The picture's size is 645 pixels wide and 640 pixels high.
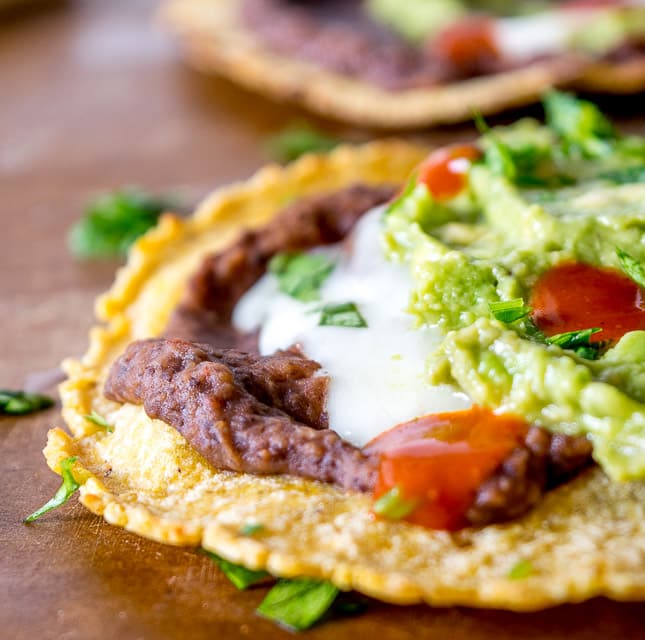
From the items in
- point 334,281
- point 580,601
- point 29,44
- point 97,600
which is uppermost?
point 29,44

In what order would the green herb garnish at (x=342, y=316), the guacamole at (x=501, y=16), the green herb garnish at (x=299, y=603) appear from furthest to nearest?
1. the guacamole at (x=501, y=16)
2. the green herb garnish at (x=342, y=316)
3. the green herb garnish at (x=299, y=603)

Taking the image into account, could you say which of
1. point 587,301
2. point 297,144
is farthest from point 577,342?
point 297,144

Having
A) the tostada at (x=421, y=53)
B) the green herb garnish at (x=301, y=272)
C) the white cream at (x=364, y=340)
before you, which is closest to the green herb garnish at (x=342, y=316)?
the white cream at (x=364, y=340)

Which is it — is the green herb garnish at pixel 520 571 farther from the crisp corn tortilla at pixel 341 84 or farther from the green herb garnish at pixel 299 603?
the crisp corn tortilla at pixel 341 84

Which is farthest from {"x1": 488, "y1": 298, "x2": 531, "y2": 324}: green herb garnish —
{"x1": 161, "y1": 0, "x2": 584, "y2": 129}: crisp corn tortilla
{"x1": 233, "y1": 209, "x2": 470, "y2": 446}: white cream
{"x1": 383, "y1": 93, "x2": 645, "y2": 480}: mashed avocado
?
{"x1": 161, "y1": 0, "x2": 584, "y2": 129}: crisp corn tortilla

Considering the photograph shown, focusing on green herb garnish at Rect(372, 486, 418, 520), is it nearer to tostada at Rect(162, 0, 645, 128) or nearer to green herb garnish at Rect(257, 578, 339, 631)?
green herb garnish at Rect(257, 578, 339, 631)

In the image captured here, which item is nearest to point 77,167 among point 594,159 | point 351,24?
point 351,24

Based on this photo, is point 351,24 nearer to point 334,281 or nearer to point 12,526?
point 334,281
